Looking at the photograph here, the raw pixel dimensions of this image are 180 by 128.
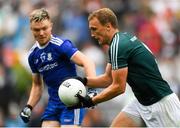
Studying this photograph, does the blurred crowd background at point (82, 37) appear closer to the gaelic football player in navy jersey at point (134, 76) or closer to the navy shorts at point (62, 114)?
the navy shorts at point (62, 114)

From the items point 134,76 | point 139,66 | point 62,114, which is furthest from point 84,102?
point 62,114

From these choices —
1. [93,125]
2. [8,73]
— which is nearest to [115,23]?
[93,125]

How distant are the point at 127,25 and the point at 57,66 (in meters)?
7.19

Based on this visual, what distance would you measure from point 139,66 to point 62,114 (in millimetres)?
1475

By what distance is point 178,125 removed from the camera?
10.0m

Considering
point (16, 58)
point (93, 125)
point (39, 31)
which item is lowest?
point (93, 125)

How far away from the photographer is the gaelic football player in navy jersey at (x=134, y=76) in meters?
9.54

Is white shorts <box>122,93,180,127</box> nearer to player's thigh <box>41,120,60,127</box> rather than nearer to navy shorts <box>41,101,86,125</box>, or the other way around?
navy shorts <box>41,101,86,125</box>

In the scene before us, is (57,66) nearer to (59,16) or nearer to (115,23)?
(115,23)

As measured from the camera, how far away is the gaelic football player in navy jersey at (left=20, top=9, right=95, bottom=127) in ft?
34.2

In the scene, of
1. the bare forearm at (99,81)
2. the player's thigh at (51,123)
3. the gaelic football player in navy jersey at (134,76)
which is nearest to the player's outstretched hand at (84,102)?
the gaelic football player in navy jersey at (134,76)

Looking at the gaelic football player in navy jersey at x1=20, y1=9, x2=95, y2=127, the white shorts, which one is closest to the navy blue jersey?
the gaelic football player in navy jersey at x1=20, y1=9, x2=95, y2=127

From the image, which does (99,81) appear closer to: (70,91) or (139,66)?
(70,91)

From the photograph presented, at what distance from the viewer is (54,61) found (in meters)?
10.6
